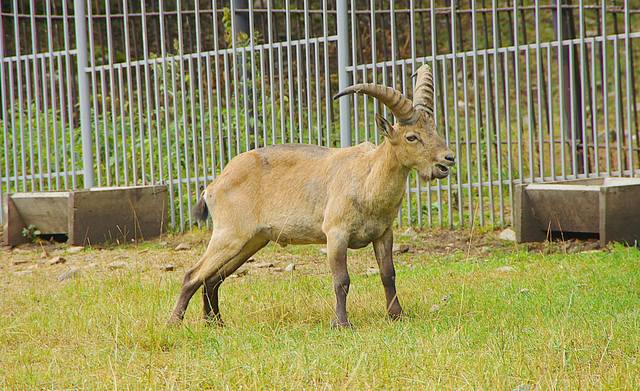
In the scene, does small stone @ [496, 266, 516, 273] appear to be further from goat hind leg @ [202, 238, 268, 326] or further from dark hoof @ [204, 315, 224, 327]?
dark hoof @ [204, 315, 224, 327]

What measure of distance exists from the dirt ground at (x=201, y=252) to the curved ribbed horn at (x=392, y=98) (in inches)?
103

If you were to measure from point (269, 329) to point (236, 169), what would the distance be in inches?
52.2

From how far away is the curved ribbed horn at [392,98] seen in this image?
264 inches

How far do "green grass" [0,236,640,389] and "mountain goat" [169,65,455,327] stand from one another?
37 cm

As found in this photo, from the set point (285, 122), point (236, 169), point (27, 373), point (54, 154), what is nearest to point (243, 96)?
point (285, 122)

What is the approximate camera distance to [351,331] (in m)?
6.39

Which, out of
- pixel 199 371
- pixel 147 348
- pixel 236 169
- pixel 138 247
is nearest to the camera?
pixel 199 371

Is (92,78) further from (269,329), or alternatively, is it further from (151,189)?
(269,329)

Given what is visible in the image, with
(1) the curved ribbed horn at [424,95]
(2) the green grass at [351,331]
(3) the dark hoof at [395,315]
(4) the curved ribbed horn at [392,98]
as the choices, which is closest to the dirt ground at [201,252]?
(2) the green grass at [351,331]

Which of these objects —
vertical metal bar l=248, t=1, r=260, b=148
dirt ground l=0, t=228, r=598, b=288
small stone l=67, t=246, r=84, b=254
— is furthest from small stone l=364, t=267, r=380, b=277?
small stone l=67, t=246, r=84, b=254

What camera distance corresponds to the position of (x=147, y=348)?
623cm

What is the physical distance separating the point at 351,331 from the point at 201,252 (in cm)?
441

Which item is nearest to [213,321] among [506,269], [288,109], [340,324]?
[340,324]

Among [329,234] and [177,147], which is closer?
[329,234]
